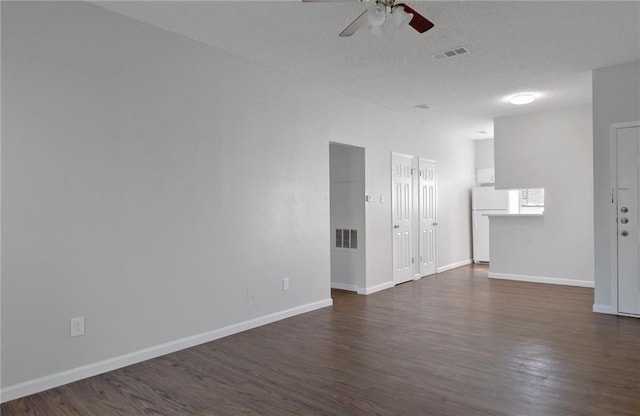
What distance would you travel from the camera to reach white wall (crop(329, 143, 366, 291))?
19.2 ft

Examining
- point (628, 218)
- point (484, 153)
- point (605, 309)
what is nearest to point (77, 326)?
point (605, 309)

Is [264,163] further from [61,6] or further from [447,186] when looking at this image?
[447,186]

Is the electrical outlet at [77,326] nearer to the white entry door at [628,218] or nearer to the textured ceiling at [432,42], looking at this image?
the textured ceiling at [432,42]

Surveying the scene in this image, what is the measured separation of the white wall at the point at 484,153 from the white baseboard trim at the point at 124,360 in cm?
607

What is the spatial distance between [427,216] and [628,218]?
3.21m

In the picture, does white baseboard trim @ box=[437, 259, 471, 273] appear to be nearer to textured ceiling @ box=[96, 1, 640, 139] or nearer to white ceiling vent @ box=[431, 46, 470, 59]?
textured ceiling @ box=[96, 1, 640, 139]

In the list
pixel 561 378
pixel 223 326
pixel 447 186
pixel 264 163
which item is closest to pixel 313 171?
pixel 264 163

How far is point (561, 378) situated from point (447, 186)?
213 inches

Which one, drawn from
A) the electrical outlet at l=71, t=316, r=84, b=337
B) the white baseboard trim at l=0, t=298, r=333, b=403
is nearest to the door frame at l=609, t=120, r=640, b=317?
the white baseboard trim at l=0, t=298, r=333, b=403

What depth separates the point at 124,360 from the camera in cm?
320

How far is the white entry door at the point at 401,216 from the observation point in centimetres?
641

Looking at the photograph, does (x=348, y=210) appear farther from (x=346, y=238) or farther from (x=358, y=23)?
(x=358, y=23)

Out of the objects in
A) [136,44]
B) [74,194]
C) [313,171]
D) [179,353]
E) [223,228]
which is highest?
[136,44]

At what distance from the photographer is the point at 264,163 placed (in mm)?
4387
